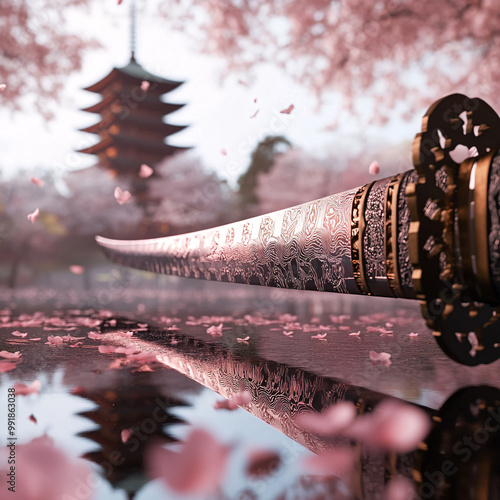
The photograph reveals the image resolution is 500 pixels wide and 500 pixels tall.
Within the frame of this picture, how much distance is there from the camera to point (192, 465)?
58 centimetres

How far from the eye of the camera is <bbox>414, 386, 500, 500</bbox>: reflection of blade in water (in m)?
0.50

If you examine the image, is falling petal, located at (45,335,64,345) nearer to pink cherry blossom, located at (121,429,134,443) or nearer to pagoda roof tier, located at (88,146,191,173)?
pink cherry blossom, located at (121,429,134,443)

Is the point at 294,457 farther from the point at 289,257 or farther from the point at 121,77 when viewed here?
the point at 121,77

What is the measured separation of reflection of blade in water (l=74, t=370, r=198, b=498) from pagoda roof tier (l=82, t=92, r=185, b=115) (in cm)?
1344

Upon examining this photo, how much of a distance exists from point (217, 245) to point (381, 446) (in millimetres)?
1616

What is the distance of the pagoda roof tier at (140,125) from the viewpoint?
13258mm

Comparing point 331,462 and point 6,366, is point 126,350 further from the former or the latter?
point 331,462

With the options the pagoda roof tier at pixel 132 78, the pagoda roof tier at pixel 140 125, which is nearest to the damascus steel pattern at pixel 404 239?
the pagoda roof tier at pixel 132 78

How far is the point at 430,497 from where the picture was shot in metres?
0.48

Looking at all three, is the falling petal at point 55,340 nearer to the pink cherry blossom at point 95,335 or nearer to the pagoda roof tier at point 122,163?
the pink cherry blossom at point 95,335

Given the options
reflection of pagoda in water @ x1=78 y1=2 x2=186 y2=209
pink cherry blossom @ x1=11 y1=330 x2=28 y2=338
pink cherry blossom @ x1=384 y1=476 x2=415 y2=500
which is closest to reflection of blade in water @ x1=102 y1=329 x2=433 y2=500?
pink cherry blossom @ x1=384 y1=476 x2=415 y2=500

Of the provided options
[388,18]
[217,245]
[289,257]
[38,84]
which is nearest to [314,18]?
[388,18]

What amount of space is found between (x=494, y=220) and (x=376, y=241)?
1.10 feet

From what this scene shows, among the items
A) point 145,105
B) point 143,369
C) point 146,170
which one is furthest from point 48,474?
point 145,105
